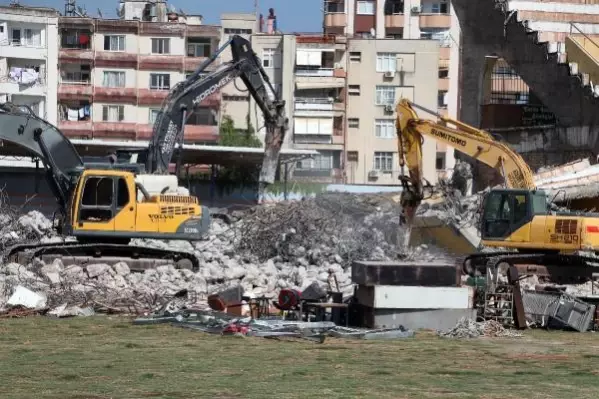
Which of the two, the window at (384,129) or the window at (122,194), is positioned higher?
the window at (384,129)

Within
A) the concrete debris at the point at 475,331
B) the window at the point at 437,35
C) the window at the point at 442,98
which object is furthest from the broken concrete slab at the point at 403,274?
the window at the point at 437,35

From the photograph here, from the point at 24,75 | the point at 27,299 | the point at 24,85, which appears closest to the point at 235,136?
the point at 24,85

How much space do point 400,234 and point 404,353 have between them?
19406 mm

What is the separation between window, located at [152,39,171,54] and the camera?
83.1 metres

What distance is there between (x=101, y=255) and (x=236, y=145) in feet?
152

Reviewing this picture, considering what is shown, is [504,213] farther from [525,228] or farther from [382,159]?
[382,159]

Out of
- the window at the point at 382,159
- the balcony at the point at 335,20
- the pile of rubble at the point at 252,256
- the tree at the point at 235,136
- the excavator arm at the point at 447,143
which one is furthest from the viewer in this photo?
the balcony at the point at 335,20

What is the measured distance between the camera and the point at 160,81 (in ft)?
274

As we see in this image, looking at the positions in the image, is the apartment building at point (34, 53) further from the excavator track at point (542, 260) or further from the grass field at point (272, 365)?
the grass field at point (272, 365)

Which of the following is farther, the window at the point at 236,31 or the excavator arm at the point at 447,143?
the window at the point at 236,31

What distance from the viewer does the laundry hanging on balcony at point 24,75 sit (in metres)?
80.0

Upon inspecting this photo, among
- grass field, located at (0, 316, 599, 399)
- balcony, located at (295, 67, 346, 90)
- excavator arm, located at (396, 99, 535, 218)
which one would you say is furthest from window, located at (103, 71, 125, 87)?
grass field, located at (0, 316, 599, 399)

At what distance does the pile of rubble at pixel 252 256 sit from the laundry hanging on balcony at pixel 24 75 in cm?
3660

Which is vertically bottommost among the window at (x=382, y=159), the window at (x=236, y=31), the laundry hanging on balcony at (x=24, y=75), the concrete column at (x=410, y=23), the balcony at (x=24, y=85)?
the window at (x=382, y=159)
